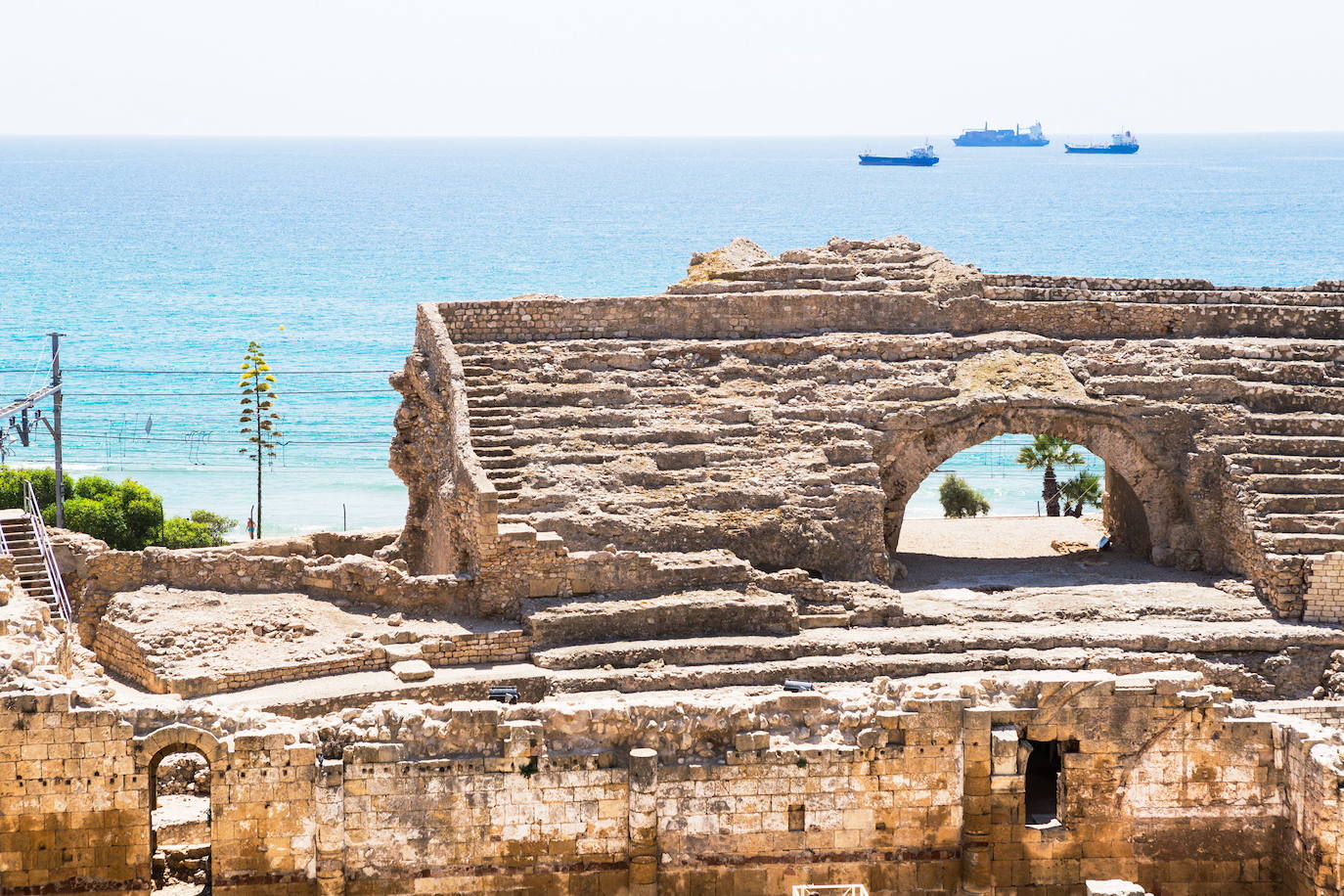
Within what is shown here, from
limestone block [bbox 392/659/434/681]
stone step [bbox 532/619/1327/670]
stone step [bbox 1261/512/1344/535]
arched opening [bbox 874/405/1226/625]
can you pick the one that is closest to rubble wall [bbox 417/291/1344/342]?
arched opening [bbox 874/405/1226/625]

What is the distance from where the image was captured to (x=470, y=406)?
109 ft

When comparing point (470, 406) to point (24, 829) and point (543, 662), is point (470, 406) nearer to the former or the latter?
point (543, 662)

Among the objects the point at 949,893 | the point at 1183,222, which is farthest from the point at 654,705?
the point at 1183,222

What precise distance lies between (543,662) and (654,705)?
599cm

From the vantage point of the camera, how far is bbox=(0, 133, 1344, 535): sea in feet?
238

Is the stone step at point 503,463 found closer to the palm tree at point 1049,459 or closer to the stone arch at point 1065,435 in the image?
the stone arch at point 1065,435

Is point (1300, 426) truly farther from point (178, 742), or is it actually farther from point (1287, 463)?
point (178, 742)

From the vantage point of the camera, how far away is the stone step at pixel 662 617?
95.9ft

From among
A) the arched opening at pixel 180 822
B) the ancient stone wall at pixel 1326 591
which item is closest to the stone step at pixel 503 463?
the arched opening at pixel 180 822

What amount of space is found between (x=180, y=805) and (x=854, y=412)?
12.9m

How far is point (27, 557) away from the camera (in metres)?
30.3

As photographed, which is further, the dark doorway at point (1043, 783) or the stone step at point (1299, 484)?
the stone step at point (1299, 484)

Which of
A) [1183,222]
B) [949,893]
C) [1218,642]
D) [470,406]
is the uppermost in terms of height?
[1183,222]

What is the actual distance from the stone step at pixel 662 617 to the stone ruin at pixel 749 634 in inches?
2.1
